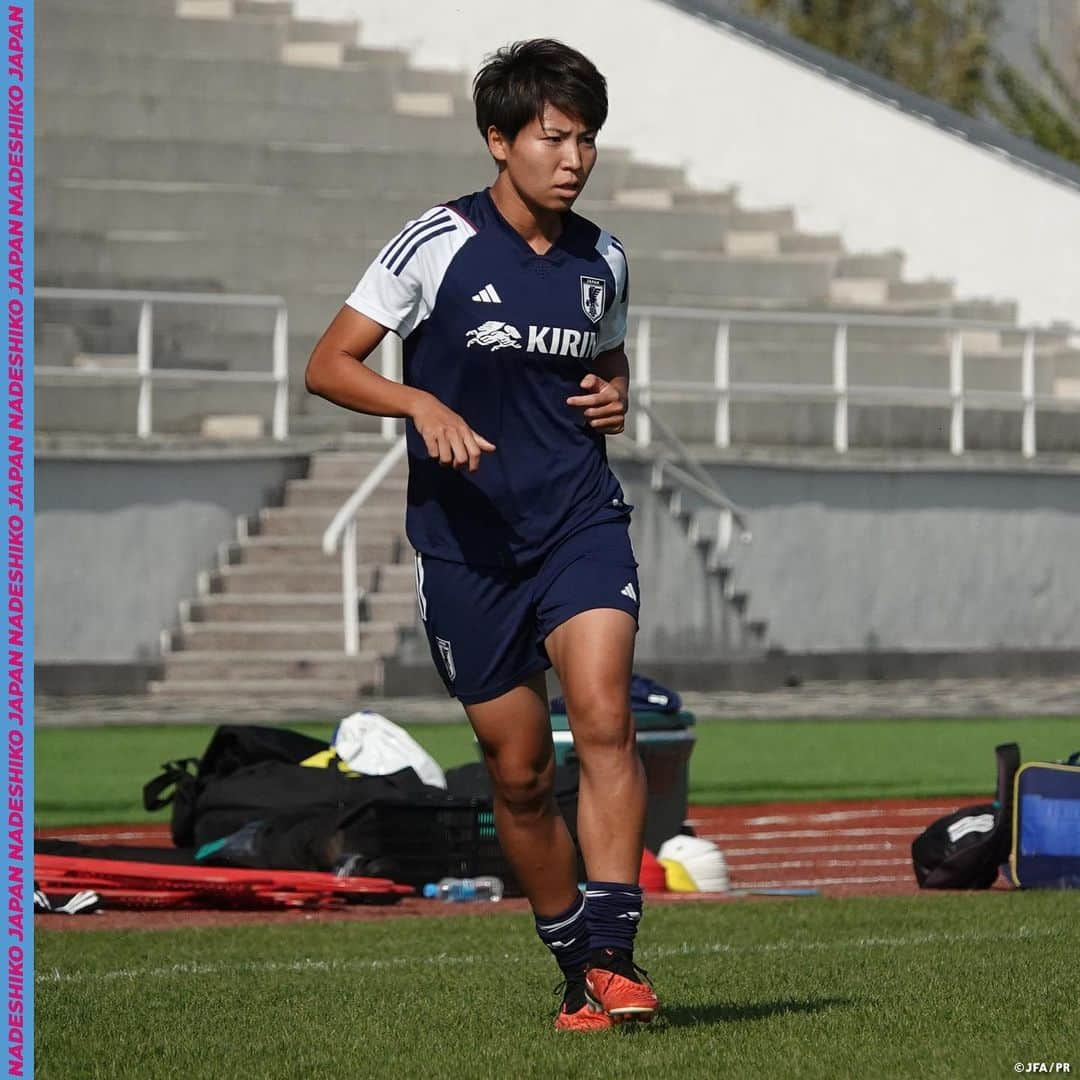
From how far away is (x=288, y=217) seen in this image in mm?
25141

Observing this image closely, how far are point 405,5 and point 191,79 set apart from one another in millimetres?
4144

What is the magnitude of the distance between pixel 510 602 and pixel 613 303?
0.74 metres

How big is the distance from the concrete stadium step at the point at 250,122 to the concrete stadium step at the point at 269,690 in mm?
8516

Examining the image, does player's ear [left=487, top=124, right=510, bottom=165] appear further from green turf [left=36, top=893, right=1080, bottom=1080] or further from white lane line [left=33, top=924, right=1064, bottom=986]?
white lane line [left=33, top=924, right=1064, bottom=986]

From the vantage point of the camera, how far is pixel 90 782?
1407cm

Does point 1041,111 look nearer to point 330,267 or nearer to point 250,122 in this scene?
point 250,122

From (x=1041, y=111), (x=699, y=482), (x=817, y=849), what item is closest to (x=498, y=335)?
(x=817, y=849)

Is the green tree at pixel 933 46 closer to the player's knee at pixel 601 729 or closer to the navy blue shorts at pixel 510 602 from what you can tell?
the navy blue shorts at pixel 510 602

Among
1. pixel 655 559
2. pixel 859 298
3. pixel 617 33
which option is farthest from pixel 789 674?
pixel 617 33

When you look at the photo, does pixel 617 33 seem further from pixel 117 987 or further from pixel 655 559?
pixel 117 987

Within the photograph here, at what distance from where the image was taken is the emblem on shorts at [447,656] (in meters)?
5.89

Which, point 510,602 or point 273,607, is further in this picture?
point 273,607

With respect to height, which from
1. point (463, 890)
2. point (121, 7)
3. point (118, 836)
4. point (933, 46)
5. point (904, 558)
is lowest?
point (118, 836)

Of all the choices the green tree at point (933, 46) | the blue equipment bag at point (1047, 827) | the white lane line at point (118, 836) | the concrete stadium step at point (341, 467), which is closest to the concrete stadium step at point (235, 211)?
the concrete stadium step at point (341, 467)
